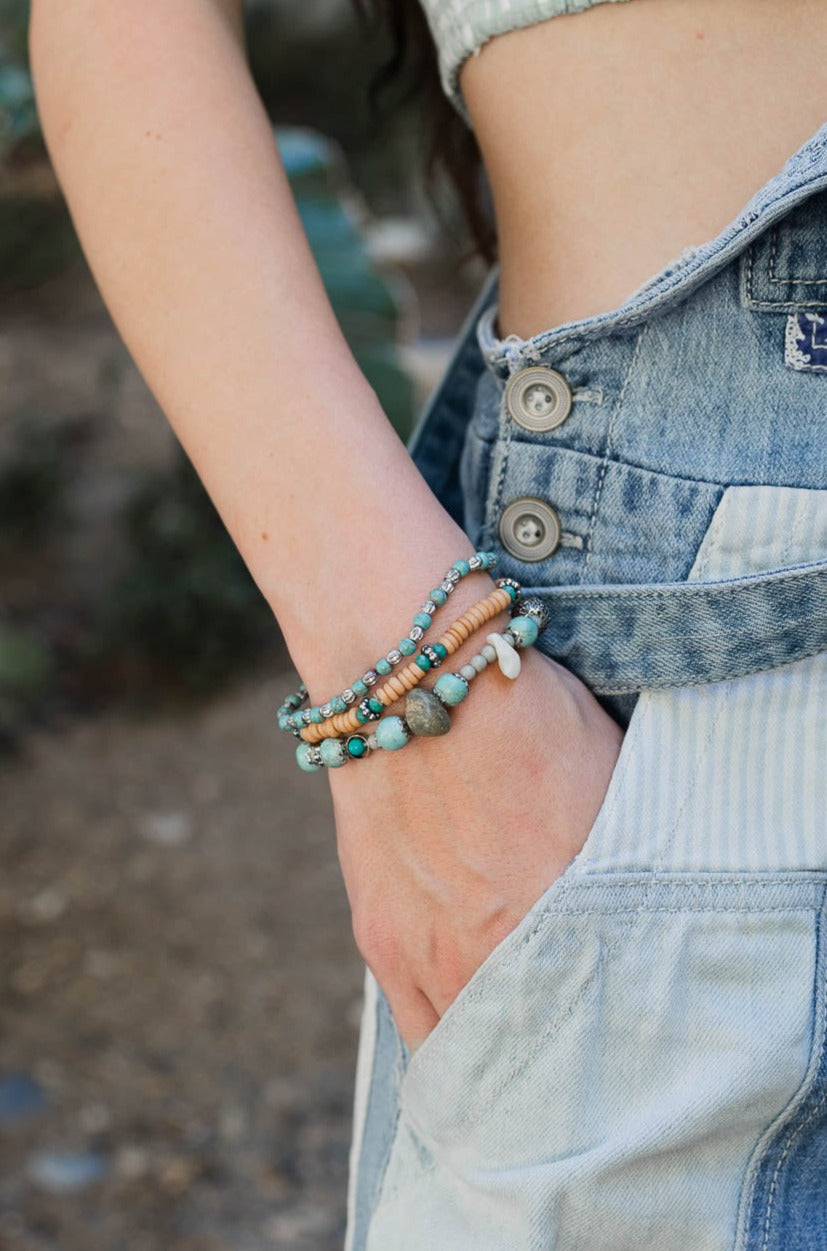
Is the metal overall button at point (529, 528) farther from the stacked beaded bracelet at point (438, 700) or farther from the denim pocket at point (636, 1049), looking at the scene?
the denim pocket at point (636, 1049)

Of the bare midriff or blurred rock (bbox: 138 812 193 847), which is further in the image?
blurred rock (bbox: 138 812 193 847)

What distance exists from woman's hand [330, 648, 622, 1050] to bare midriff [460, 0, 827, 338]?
289mm

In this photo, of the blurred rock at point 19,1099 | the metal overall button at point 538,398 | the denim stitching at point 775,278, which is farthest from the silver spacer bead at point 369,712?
the blurred rock at point 19,1099

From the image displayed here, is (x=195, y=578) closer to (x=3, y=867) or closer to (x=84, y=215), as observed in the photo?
(x=3, y=867)

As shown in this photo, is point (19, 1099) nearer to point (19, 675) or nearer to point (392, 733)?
point (19, 675)

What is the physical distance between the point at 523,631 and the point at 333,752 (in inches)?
5.7

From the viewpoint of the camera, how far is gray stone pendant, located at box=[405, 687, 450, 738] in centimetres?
75

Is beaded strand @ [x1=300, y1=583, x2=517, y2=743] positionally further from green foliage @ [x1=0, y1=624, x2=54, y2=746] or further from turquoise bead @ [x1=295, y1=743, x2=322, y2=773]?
green foliage @ [x1=0, y1=624, x2=54, y2=746]

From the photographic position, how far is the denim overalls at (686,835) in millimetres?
768

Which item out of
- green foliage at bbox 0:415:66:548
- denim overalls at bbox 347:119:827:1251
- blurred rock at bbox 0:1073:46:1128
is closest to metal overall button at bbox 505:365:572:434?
denim overalls at bbox 347:119:827:1251

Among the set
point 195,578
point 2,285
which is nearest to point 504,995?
point 195,578

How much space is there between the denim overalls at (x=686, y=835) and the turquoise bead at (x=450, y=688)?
10 cm

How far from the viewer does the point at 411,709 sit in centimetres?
76

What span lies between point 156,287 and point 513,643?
1.16ft
